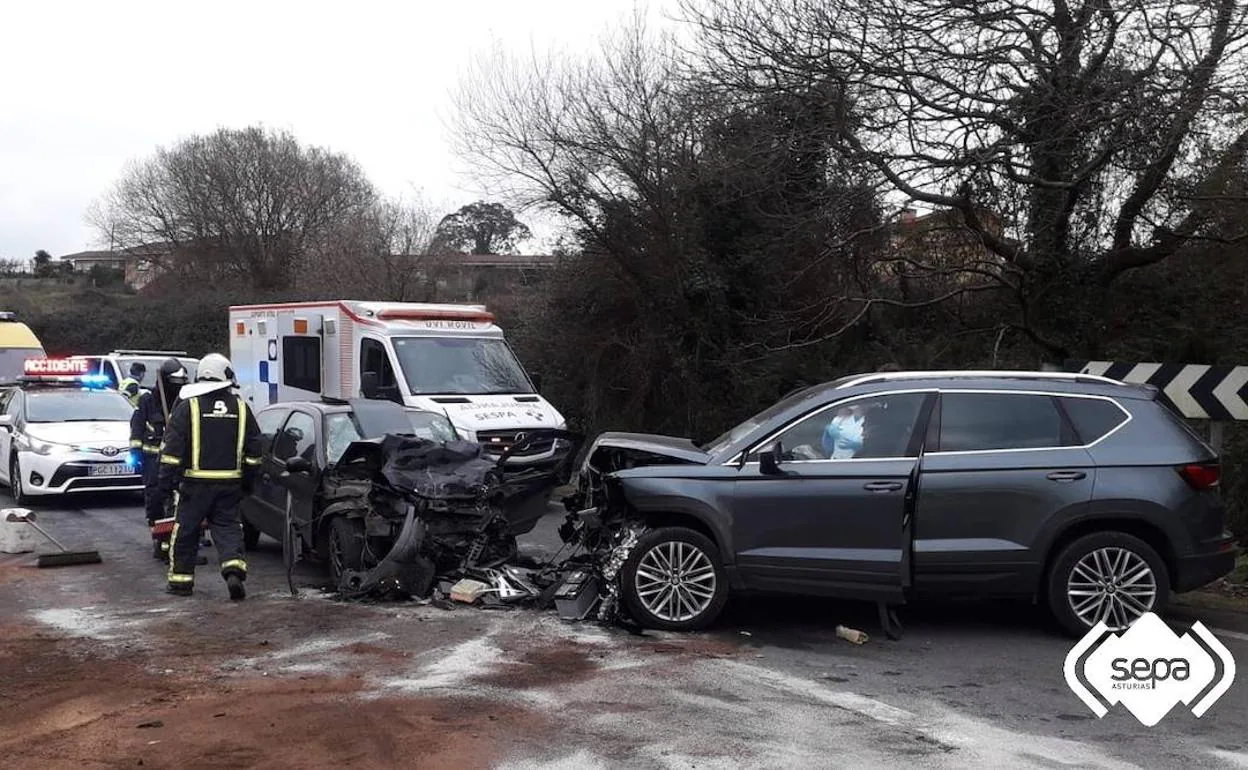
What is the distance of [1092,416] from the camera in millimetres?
7527

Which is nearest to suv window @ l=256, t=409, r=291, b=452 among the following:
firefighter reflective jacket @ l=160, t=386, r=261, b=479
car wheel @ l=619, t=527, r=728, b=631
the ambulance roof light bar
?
firefighter reflective jacket @ l=160, t=386, r=261, b=479

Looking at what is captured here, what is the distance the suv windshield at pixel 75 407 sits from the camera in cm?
1497

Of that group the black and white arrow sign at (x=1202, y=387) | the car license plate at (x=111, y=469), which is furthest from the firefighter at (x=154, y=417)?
the black and white arrow sign at (x=1202, y=387)

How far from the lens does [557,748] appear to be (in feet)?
17.1

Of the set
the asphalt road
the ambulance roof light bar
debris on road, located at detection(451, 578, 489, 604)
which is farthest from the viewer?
the ambulance roof light bar

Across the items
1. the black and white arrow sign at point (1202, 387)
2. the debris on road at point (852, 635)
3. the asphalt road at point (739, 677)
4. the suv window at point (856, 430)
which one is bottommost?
the asphalt road at point (739, 677)

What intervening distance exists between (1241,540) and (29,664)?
959cm

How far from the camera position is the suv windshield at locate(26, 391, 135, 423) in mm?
14974

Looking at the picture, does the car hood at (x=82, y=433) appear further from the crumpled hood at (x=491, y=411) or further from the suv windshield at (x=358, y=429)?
the suv windshield at (x=358, y=429)

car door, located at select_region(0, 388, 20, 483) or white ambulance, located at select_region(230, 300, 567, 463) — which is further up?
white ambulance, located at select_region(230, 300, 567, 463)

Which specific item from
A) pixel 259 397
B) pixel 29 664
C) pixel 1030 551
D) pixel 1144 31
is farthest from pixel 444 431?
pixel 1144 31

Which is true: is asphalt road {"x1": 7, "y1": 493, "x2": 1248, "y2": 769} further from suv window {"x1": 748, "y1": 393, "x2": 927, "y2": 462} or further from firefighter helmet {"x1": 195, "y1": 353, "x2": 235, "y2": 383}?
firefighter helmet {"x1": 195, "y1": 353, "x2": 235, "y2": 383}

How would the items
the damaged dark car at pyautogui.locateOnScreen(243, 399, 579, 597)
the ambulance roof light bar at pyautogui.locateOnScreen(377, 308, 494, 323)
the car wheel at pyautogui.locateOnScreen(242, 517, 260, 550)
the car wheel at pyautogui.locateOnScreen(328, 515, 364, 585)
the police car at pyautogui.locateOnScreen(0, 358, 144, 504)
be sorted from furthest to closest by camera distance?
the ambulance roof light bar at pyautogui.locateOnScreen(377, 308, 494, 323) → the police car at pyautogui.locateOnScreen(0, 358, 144, 504) → the car wheel at pyautogui.locateOnScreen(242, 517, 260, 550) → the car wheel at pyautogui.locateOnScreen(328, 515, 364, 585) → the damaged dark car at pyautogui.locateOnScreen(243, 399, 579, 597)

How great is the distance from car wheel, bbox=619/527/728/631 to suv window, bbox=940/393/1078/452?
66.9 inches
